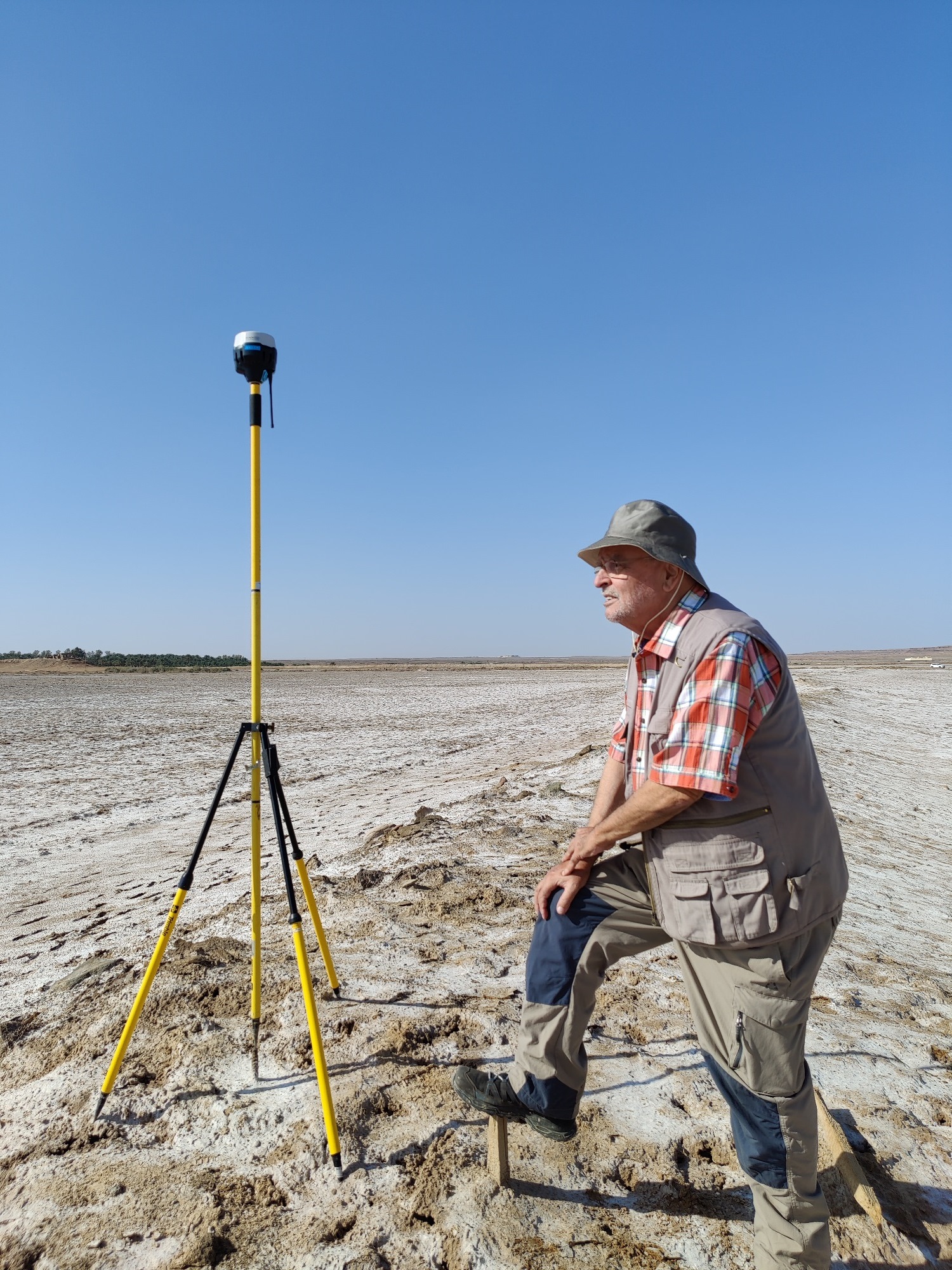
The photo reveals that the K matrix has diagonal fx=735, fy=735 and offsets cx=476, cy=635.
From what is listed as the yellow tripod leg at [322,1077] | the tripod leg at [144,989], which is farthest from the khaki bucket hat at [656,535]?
the yellow tripod leg at [322,1077]

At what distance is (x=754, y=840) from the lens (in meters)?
2.04

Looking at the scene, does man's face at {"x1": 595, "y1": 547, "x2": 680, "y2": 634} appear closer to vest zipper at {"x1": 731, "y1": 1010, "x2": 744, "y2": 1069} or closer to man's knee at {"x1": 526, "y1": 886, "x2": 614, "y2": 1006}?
man's knee at {"x1": 526, "y1": 886, "x2": 614, "y2": 1006}

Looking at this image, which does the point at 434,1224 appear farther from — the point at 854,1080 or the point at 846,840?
the point at 846,840

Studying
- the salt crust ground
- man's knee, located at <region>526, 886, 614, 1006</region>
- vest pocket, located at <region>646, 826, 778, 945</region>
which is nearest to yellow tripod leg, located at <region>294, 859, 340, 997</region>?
the salt crust ground

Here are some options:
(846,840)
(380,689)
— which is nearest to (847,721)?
(846,840)

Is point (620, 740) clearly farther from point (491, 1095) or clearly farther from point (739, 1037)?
point (491, 1095)

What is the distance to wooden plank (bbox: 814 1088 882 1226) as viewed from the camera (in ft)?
7.97

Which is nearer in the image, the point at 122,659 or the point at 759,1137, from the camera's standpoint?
the point at 759,1137

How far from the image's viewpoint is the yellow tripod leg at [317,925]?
10.2 ft

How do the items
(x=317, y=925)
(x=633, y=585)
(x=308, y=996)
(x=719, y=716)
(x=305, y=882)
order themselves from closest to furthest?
(x=719, y=716) < (x=633, y=585) < (x=308, y=996) < (x=305, y=882) < (x=317, y=925)

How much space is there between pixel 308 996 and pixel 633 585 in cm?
196

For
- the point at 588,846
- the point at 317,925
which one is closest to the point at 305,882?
the point at 317,925

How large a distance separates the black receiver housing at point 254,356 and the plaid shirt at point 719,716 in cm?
220

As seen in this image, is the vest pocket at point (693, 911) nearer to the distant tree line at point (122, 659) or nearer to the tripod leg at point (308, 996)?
the tripod leg at point (308, 996)
